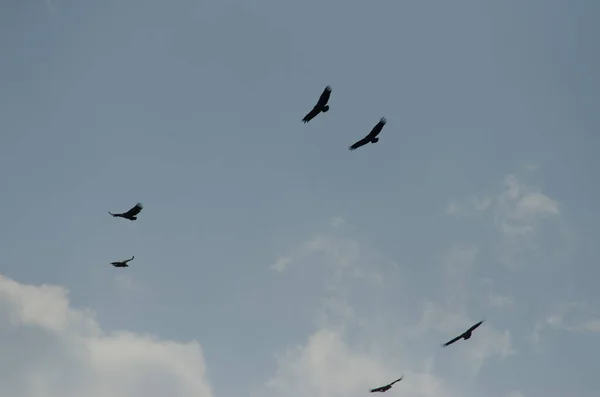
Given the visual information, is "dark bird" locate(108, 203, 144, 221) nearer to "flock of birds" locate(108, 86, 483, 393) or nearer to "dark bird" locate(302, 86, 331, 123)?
"flock of birds" locate(108, 86, 483, 393)

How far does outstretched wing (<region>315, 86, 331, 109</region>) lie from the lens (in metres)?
37.5

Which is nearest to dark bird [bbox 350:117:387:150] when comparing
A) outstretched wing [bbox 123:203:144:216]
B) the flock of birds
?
the flock of birds

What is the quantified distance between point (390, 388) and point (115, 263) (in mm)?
21061

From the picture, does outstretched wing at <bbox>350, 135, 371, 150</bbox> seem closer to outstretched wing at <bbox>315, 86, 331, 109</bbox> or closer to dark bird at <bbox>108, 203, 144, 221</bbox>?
outstretched wing at <bbox>315, 86, 331, 109</bbox>

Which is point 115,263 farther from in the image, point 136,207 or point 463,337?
point 463,337

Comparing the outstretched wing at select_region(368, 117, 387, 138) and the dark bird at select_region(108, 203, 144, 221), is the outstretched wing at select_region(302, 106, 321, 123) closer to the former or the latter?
the outstretched wing at select_region(368, 117, 387, 138)

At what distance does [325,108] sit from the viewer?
127 feet

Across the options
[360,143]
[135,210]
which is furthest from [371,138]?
[135,210]

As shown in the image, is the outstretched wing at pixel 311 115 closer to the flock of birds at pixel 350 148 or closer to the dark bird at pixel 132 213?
the flock of birds at pixel 350 148

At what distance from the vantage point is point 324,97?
124ft

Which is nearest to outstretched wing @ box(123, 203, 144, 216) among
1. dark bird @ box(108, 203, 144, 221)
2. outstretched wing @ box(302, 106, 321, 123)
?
dark bird @ box(108, 203, 144, 221)

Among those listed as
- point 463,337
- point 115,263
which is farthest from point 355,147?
point 115,263

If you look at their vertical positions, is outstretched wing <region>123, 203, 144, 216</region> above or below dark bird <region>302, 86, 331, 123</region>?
below

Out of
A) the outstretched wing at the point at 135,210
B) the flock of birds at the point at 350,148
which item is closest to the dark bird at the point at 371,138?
the flock of birds at the point at 350,148
